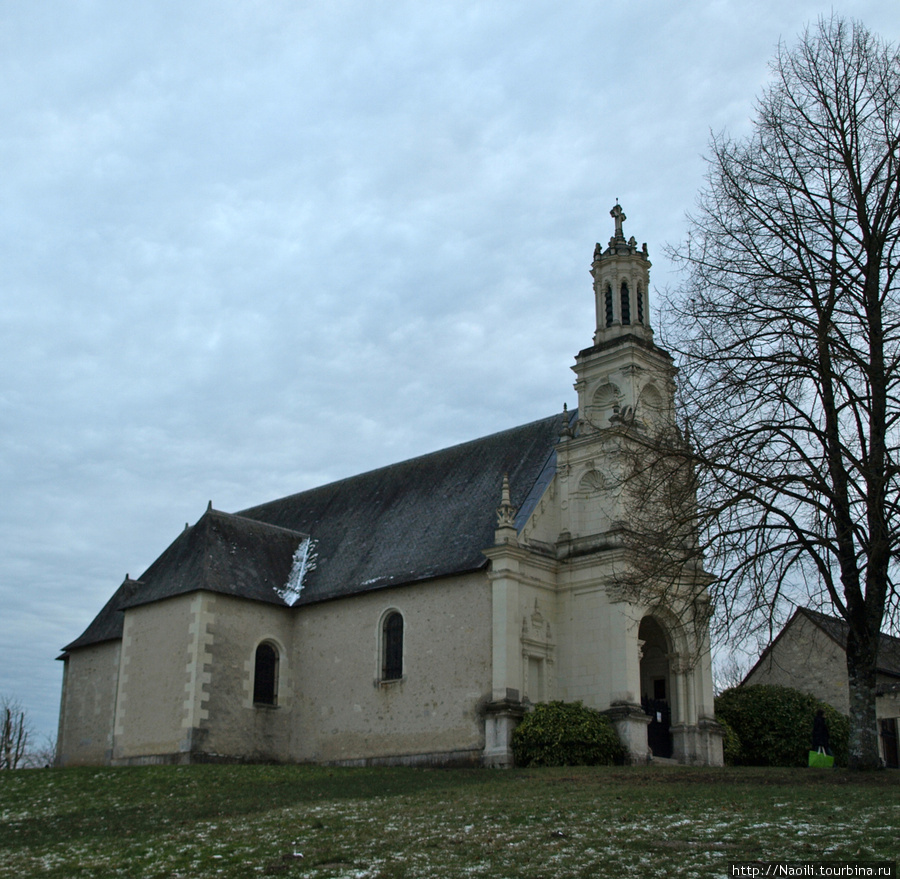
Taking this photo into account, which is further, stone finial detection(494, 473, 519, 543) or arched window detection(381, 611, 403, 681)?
arched window detection(381, 611, 403, 681)

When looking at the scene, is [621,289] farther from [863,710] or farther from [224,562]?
[863,710]

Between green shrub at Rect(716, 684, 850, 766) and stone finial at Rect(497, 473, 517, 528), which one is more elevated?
stone finial at Rect(497, 473, 517, 528)

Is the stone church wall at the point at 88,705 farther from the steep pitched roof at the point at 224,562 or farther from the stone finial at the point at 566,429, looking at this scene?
the stone finial at the point at 566,429

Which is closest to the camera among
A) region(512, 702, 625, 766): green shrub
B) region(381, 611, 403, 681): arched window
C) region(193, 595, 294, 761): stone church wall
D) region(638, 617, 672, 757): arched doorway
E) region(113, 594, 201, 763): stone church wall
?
region(512, 702, 625, 766): green shrub

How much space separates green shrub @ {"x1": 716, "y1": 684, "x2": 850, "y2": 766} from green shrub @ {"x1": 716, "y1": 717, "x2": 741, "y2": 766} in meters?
0.23

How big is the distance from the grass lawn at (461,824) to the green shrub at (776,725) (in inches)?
330

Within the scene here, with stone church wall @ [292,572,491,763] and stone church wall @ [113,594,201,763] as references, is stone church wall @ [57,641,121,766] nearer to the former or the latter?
stone church wall @ [113,594,201,763]

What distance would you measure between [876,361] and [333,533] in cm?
1919

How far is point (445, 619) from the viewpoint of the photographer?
2566 centimetres

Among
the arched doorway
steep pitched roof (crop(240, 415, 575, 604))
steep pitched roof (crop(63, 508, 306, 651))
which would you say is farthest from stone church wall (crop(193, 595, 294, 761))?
the arched doorway

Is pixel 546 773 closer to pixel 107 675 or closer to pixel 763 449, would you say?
pixel 763 449

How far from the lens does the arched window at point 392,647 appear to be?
2669 centimetres

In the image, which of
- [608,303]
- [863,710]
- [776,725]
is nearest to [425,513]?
[608,303]

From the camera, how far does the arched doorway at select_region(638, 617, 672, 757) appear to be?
26.1 meters
